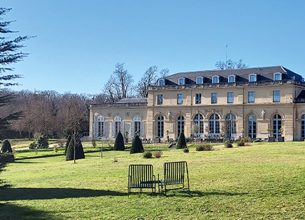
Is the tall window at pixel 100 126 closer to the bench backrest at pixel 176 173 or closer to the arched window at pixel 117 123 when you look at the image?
the arched window at pixel 117 123

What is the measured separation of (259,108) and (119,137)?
20.5 m

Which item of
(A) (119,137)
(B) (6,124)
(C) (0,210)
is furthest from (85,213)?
(A) (119,137)

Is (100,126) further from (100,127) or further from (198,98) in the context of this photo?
(198,98)

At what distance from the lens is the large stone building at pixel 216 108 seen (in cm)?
5053

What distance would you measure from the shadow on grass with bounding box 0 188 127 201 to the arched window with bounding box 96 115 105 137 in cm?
4865

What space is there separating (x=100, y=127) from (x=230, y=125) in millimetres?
19571

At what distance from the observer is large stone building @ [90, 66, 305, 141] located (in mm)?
50531

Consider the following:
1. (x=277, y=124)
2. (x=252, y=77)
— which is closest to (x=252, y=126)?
(x=277, y=124)

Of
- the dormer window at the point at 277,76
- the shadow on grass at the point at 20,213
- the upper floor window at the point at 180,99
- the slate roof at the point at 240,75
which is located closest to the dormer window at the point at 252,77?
the slate roof at the point at 240,75

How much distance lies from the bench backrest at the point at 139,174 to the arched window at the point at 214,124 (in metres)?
42.8

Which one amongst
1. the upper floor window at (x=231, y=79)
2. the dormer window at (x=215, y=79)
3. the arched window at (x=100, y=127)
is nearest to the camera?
the upper floor window at (x=231, y=79)

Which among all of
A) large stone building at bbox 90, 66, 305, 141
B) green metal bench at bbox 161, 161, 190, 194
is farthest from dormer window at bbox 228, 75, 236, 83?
green metal bench at bbox 161, 161, 190, 194

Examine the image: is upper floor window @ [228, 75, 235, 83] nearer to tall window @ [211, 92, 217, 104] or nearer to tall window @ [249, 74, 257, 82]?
tall window @ [249, 74, 257, 82]

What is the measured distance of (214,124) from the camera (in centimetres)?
5503
